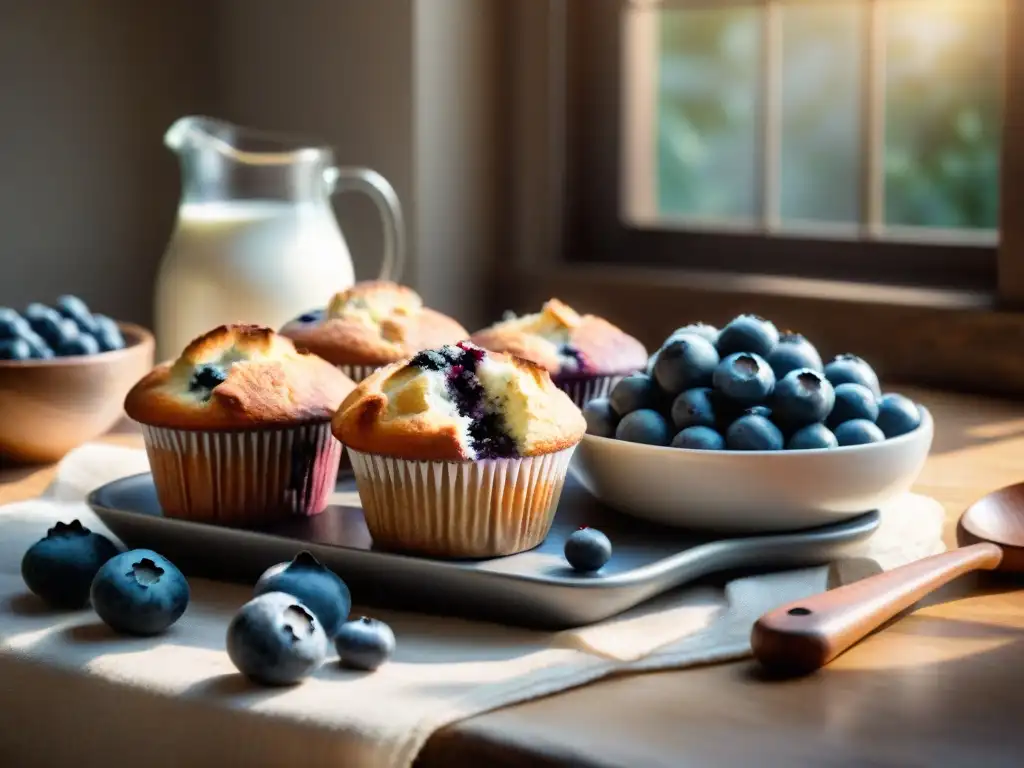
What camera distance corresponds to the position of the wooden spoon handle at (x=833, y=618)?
30.9 inches

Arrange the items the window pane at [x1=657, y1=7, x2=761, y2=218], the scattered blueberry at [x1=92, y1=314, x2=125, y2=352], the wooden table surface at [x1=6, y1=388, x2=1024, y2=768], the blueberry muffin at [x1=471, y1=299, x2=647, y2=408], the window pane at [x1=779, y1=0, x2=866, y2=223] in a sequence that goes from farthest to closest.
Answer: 1. the window pane at [x1=779, y1=0, x2=866, y2=223]
2. the window pane at [x1=657, y1=7, x2=761, y2=218]
3. the scattered blueberry at [x1=92, y1=314, x2=125, y2=352]
4. the blueberry muffin at [x1=471, y1=299, x2=647, y2=408]
5. the wooden table surface at [x1=6, y1=388, x2=1024, y2=768]

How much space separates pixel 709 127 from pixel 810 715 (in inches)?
101

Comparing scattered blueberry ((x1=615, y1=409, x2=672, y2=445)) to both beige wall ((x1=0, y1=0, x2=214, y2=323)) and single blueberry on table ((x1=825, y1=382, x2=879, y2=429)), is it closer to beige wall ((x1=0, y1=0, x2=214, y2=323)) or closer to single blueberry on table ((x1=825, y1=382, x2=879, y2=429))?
single blueberry on table ((x1=825, y1=382, x2=879, y2=429))

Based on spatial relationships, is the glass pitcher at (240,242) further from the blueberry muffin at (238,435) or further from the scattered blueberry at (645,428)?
the scattered blueberry at (645,428)

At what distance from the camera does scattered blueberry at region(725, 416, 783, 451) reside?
99 centimetres

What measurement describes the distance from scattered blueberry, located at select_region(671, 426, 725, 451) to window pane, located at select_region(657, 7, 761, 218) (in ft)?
6.88

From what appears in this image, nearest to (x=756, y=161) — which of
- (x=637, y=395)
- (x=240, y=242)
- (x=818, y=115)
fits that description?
(x=240, y=242)

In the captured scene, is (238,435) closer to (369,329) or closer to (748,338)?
(369,329)

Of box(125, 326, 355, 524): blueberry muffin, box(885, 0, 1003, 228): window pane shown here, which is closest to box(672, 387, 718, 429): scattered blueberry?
box(125, 326, 355, 524): blueberry muffin

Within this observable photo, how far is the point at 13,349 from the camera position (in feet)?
4.43

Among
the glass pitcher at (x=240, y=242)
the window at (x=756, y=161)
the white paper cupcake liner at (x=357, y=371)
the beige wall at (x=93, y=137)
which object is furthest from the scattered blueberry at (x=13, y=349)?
the window at (x=756, y=161)

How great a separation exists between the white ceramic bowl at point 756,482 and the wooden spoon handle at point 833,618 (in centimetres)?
10

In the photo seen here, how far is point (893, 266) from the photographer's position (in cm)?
186

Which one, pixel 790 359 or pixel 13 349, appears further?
pixel 13 349
